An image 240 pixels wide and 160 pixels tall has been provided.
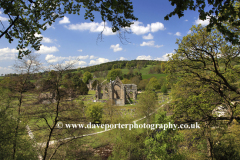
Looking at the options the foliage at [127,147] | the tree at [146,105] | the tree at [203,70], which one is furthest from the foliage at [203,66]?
the tree at [146,105]

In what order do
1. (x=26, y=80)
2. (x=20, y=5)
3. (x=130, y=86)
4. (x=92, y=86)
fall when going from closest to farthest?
(x=20, y=5) → (x=26, y=80) → (x=130, y=86) → (x=92, y=86)

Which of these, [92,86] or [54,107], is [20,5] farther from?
[92,86]

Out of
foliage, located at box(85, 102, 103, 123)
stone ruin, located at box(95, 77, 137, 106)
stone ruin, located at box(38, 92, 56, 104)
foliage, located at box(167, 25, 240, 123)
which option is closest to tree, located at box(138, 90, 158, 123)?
foliage, located at box(85, 102, 103, 123)

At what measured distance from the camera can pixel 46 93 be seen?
8102mm

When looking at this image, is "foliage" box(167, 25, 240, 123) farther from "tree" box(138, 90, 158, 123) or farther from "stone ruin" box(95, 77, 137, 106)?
"stone ruin" box(95, 77, 137, 106)

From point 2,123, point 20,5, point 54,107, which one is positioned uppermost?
point 20,5

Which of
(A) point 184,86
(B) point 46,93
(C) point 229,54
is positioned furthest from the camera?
(A) point 184,86

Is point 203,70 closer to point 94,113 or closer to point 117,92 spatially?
point 94,113

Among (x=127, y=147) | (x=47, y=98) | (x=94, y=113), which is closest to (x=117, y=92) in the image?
(x=94, y=113)

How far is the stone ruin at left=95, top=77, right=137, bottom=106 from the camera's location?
45.1 meters

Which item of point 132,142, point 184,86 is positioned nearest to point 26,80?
point 184,86

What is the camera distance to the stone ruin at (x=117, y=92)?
45.1 m

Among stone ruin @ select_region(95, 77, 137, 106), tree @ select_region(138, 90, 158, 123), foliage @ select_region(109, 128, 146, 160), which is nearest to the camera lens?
foliage @ select_region(109, 128, 146, 160)

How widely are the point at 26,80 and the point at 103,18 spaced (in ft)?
29.8
